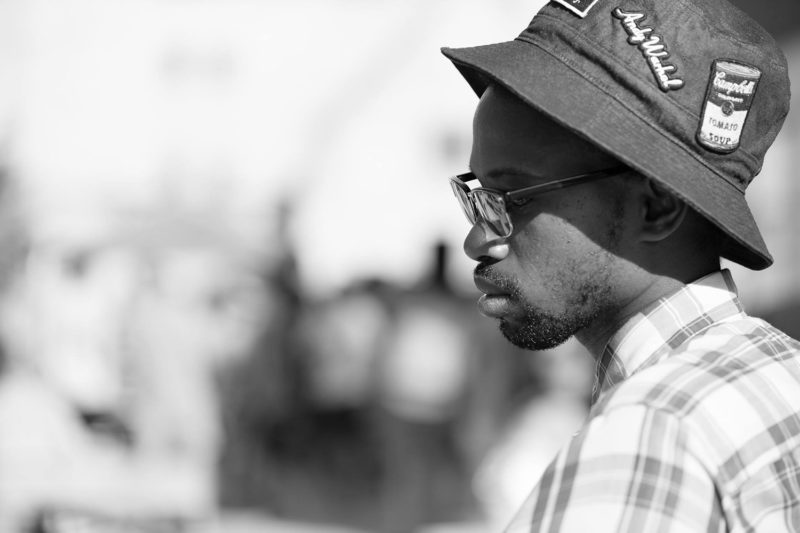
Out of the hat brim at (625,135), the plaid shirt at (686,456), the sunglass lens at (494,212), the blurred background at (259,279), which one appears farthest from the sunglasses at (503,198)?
the blurred background at (259,279)

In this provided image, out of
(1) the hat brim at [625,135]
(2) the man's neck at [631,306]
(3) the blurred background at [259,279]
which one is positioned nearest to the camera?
(1) the hat brim at [625,135]

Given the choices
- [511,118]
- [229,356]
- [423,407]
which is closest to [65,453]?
[229,356]

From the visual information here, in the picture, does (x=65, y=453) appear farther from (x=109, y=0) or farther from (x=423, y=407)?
(x=109, y=0)

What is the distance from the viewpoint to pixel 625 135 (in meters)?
1.90

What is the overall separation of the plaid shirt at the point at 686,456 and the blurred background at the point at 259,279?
6.39m

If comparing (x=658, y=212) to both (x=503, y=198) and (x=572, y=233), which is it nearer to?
(x=572, y=233)

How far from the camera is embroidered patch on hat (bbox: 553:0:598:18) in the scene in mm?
2014

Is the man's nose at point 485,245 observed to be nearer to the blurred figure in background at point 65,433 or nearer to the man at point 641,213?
the man at point 641,213

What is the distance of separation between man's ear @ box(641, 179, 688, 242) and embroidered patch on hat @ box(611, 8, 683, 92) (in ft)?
0.50

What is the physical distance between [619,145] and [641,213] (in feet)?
0.52

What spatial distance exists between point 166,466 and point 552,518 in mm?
7269

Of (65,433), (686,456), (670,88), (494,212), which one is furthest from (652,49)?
(65,433)

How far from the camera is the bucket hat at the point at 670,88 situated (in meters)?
1.91

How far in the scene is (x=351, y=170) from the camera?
1326cm
